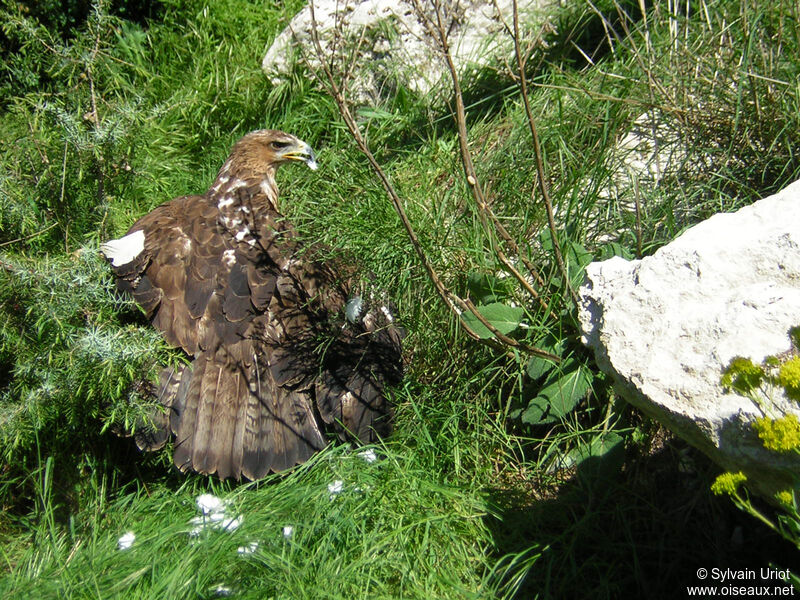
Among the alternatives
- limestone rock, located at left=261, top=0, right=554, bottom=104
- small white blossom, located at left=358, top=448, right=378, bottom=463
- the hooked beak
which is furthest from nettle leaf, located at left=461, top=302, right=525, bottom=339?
limestone rock, located at left=261, top=0, right=554, bottom=104

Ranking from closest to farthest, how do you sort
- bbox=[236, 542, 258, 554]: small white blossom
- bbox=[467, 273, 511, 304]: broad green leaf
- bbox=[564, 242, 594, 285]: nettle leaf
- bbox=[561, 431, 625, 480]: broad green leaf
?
bbox=[236, 542, 258, 554]: small white blossom → bbox=[561, 431, 625, 480]: broad green leaf → bbox=[564, 242, 594, 285]: nettle leaf → bbox=[467, 273, 511, 304]: broad green leaf

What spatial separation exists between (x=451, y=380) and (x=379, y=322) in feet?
1.52

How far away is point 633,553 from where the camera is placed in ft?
9.41

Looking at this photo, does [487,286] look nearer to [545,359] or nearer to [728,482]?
[545,359]

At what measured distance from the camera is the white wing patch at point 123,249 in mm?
3803

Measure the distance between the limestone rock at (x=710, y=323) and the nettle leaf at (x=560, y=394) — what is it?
48cm

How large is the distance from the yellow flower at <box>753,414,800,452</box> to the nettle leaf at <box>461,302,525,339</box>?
1487 millimetres

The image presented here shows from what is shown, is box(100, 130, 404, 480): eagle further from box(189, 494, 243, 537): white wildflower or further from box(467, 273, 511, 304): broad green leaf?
box(467, 273, 511, 304): broad green leaf

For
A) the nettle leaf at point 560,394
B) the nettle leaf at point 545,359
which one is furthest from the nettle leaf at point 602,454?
the nettle leaf at point 545,359

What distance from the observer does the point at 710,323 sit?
2311 mm

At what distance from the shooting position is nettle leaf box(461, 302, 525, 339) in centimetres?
334

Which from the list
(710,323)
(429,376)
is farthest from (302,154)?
(710,323)

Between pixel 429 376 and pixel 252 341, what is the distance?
89 cm

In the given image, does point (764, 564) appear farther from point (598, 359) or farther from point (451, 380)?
point (451, 380)
